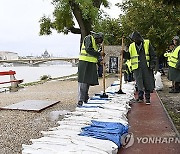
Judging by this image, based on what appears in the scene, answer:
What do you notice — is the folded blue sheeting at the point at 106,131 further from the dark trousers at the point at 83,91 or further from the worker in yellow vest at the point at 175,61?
the worker in yellow vest at the point at 175,61

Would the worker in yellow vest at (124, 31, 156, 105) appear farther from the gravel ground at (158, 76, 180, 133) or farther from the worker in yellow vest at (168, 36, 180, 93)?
the worker in yellow vest at (168, 36, 180, 93)

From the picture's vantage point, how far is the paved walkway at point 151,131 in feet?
12.6

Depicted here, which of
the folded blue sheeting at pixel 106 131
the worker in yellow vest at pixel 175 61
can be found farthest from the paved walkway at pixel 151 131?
the worker in yellow vest at pixel 175 61

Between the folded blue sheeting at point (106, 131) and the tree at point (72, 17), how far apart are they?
14344mm

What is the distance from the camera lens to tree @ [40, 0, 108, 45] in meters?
18.7

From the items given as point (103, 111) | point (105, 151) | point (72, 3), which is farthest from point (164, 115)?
point (72, 3)

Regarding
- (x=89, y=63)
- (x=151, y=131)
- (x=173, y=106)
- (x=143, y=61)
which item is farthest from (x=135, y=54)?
(x=151, y=131)

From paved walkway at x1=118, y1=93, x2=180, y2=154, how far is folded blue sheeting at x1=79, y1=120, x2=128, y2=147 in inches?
7.1

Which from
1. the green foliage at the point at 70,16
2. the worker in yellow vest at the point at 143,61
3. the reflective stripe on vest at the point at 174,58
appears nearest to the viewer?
the worker in yellow vest at the point at 143,61

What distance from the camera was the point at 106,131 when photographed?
4.11 m

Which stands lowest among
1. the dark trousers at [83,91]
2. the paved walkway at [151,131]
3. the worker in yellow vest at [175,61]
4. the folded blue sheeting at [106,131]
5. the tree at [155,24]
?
the paved walkway at [151,131]

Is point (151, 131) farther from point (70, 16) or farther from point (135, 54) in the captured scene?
point (70, 16)

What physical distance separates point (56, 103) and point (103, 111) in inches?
129

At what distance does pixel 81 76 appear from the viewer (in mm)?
6688
